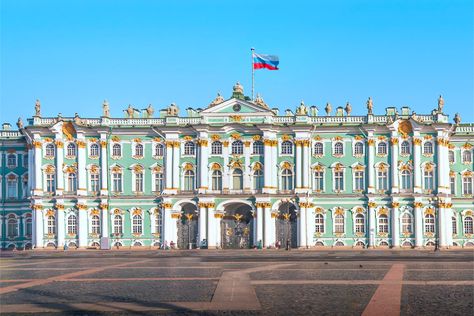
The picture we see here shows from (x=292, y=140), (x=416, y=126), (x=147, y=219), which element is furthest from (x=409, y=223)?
(x=147, y=219)

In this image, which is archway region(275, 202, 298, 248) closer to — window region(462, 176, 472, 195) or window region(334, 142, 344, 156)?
window region(334, 142, 344, 156)

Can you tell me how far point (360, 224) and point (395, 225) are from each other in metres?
3.88

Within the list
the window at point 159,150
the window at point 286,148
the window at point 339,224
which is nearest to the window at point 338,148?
the window at point 286,148

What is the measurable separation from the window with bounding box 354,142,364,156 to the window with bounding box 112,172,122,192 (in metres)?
27.3

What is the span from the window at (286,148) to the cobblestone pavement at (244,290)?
40678 millimetres

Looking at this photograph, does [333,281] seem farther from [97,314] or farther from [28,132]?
[28,132]

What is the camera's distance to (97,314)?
81.4ft

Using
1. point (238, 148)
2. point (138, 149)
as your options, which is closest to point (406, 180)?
point (238, 148)

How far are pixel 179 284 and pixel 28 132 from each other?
58014 millimetres

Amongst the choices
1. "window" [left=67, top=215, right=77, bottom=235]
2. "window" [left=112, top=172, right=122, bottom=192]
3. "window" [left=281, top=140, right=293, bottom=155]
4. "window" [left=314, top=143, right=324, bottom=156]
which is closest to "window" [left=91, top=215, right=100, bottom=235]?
"window" [left=67, top=215, right=77, bottom=235]

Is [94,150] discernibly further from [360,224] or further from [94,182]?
[360,224]

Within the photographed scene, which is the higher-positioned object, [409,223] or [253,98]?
[253,98]

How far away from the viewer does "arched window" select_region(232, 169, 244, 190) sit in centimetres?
8550

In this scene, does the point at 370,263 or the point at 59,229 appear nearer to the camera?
the point at 370,263
